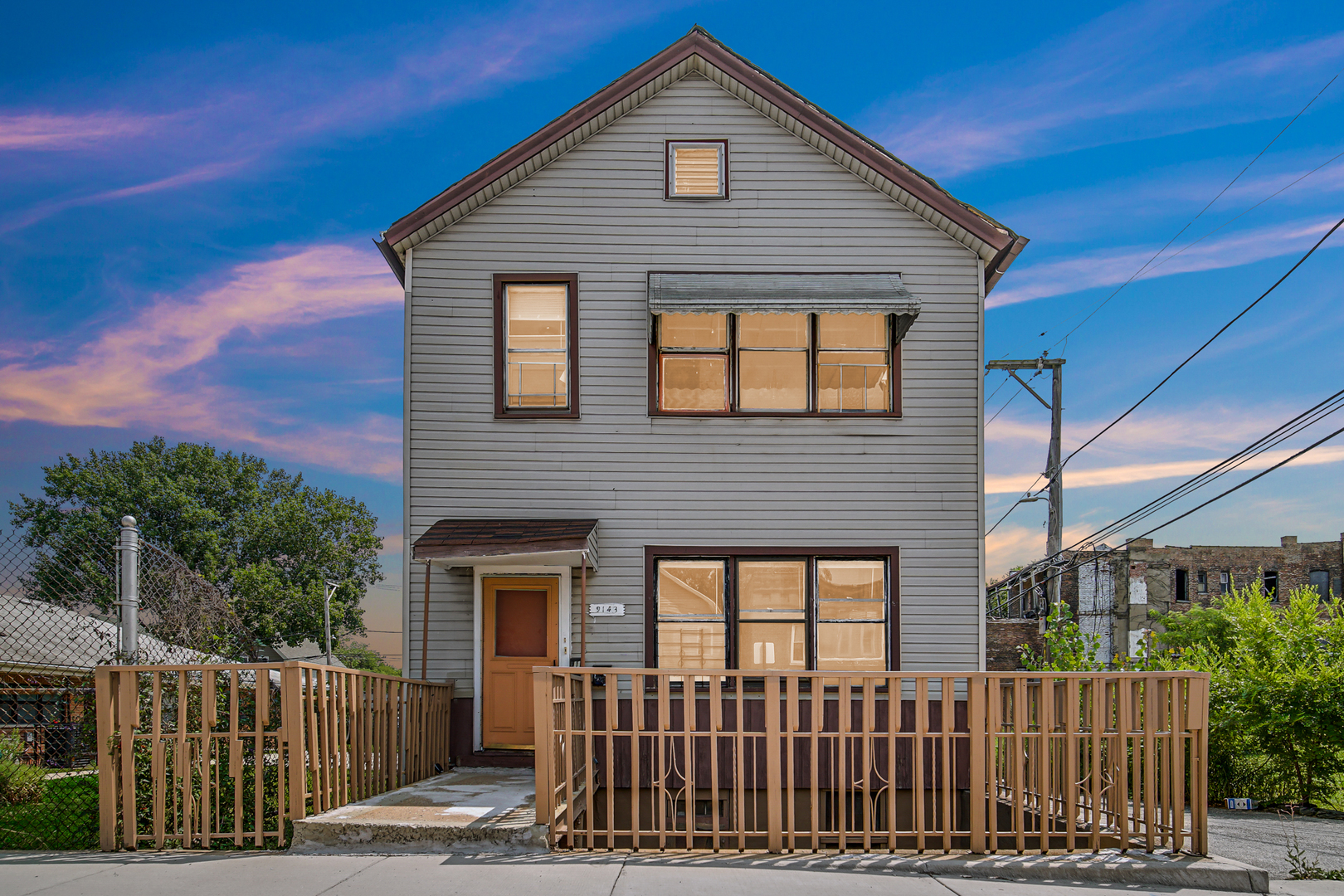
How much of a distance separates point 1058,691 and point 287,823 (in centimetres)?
715

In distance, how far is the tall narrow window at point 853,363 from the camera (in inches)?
459

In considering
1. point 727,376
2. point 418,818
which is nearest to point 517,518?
point 727,376

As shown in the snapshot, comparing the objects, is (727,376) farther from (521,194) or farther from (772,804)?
(772,804)

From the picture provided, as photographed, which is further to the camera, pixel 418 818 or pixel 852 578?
pixel 852 578

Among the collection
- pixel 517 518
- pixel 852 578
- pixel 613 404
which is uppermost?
pixel 613 404

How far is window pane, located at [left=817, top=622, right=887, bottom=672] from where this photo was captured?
37.1 ft

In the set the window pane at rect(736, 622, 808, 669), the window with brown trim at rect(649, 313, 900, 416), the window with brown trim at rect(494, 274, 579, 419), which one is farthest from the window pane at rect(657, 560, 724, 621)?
the window with brown trim at rect(494, 274, 579, 419)

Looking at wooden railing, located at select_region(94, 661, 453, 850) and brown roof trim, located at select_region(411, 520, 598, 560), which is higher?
brown roof trim, located at select_region(411, 520, 598, 560)

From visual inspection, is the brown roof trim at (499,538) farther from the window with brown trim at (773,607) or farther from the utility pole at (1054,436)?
the utility pole at (1054,436)

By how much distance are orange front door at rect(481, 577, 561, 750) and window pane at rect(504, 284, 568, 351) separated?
110 inches

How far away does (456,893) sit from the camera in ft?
19.6

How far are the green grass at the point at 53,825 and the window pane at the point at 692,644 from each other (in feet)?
18.8

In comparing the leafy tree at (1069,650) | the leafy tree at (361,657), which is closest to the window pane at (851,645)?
the leafy tree at (1069,650)

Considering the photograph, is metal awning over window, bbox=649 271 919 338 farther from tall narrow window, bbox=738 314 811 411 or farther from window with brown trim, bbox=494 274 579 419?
window with brown trim, bbox=494 274 579 419
